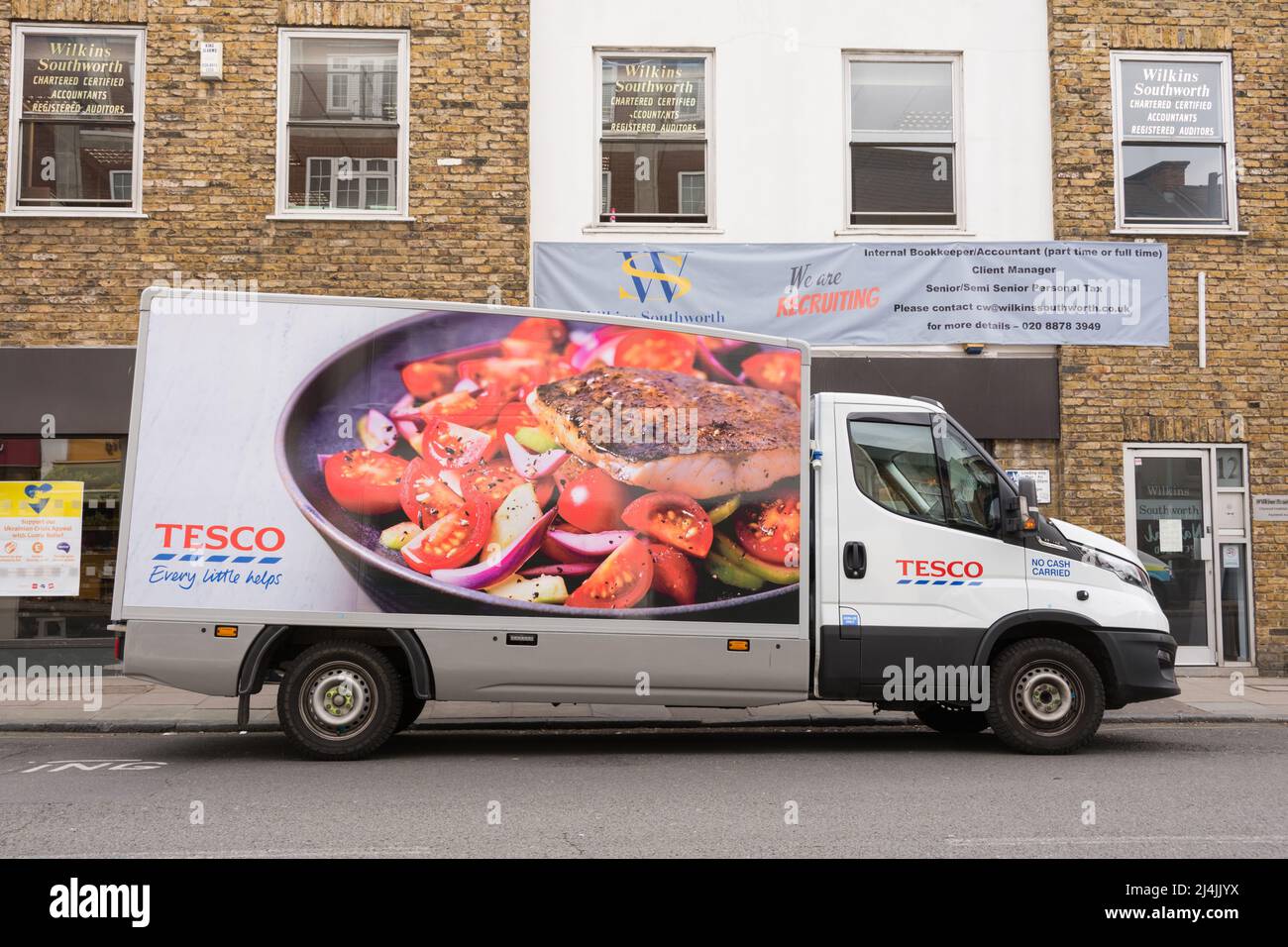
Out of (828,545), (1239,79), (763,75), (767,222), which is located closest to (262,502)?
(828,545)

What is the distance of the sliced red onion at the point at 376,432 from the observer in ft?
26.6

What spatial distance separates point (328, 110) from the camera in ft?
43.1

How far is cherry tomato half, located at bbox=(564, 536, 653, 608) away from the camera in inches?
318

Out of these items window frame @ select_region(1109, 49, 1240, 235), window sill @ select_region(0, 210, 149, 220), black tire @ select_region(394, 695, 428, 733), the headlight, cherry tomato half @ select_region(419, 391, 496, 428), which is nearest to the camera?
cherry tomato half @ select_region(419, 391, 496, 428)

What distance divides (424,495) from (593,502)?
1178 millimetres

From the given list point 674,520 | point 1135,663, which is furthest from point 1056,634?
point 674,520

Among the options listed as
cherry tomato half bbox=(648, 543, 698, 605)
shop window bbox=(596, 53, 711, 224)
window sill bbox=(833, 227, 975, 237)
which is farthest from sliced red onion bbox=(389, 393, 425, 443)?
window sill bbox=(833, 227, 975, 237)

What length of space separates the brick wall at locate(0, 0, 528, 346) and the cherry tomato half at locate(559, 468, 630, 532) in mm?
5338

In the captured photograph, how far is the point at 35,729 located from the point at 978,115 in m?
11.5

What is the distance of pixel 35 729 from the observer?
973cm

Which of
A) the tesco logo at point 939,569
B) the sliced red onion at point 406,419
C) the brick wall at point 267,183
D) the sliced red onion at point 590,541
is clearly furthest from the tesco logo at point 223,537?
the brick wall at point 267,183

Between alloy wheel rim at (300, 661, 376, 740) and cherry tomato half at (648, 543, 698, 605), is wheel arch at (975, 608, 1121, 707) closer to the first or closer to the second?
cherry tomato half at (648, 543, 698, 605)

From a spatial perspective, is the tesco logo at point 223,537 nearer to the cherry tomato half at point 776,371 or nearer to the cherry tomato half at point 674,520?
the cherry tomato half at point 674,520

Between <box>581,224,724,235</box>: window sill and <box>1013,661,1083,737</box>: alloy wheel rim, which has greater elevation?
<box>581,224,724,235</box>: window sill
